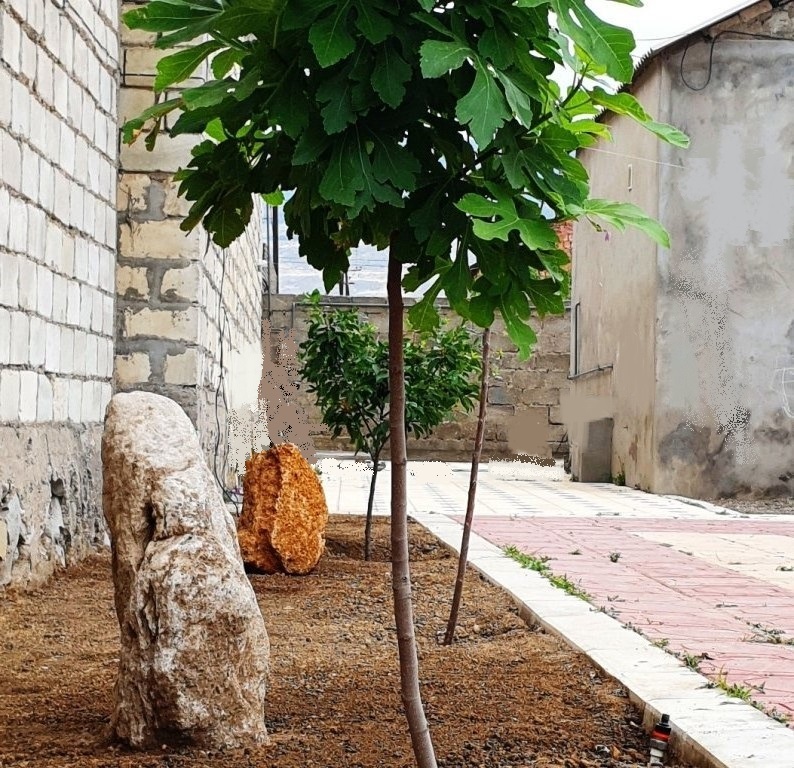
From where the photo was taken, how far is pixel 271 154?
238cm

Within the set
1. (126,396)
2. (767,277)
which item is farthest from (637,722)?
(767,277)

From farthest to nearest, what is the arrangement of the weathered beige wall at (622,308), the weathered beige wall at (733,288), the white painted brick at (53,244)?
the weathered beige wall at (622,308) → the weathered beige wall at (733,288) → the white painted brick at (53,244)

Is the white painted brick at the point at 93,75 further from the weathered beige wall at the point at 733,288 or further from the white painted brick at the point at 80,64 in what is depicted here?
the weathered beige wall at the point at 733,288

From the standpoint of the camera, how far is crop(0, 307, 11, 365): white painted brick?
5082 millimetres

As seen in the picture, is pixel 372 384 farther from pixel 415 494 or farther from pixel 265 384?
pixel 265 384

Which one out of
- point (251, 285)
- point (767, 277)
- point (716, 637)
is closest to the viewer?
point (716, 637)

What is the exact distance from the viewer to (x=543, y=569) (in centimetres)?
609

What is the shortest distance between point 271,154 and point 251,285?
1169 centimetres

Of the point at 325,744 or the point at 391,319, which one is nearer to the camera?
the point at 391,319

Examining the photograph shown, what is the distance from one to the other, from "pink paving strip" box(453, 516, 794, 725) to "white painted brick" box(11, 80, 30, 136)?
3.50 m

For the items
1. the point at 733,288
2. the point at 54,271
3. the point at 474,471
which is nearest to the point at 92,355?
the point at 54,271

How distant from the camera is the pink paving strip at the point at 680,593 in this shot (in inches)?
154

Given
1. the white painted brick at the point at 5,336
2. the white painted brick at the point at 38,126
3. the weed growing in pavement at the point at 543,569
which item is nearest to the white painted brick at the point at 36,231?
the white painted brick at the point at 38,126

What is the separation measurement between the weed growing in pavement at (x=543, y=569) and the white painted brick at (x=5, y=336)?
112 inches
